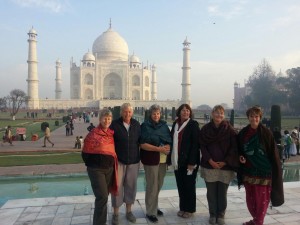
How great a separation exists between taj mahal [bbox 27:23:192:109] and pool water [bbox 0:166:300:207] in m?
43.5

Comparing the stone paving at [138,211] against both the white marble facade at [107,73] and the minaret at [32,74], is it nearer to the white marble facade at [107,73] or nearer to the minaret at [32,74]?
the minaret at [32,74]

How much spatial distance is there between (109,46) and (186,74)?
14.1 meters

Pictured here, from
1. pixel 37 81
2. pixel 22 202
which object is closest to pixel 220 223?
pixel 22 202

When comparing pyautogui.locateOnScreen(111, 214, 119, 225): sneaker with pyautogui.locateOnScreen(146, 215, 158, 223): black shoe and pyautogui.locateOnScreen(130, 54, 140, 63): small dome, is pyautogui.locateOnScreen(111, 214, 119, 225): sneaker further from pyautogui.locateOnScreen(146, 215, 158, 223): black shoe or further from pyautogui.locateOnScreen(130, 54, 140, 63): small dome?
pyautogui.locateOnScreen(130, 54, 140, 63): small dome

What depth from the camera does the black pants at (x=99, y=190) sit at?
330 cm

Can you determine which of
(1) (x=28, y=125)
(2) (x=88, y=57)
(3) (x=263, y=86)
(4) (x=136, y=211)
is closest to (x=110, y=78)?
(2) (x=88, y=57)

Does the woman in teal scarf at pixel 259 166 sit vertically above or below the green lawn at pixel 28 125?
above

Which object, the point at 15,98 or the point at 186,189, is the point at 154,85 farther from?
the point at 186,189

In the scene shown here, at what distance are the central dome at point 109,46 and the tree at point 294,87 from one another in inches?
1125

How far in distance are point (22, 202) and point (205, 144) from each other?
2711 mm

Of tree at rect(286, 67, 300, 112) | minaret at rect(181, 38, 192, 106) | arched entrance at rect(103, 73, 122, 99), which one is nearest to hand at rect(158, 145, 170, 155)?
tree at rect(286, 67, 300, 112)

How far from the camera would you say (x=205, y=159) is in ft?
11.8

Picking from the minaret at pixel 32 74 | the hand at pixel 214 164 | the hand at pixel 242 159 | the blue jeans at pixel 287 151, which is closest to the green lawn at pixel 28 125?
the blue jeans at pixel 287 151

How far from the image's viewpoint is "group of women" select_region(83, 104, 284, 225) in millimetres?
3363
